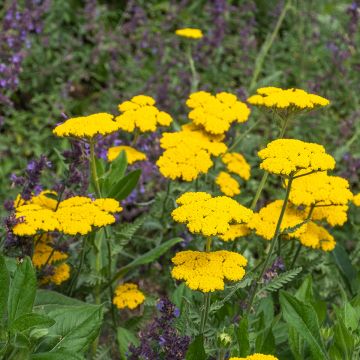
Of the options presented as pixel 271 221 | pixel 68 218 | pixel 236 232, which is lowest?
pixel 236 232

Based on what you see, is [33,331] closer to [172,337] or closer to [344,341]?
[172,337]

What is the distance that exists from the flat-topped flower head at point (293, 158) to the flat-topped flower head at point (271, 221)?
58 cm

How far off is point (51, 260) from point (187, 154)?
0.90 metres

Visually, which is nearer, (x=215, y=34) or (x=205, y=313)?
(x=205, y=313)

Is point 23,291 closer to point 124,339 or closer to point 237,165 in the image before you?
point 124,339

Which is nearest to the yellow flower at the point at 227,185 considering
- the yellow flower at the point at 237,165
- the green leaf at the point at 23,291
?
the yellow flower at the point at 237,165

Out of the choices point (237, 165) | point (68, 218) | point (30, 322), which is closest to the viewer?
point (30, 322)

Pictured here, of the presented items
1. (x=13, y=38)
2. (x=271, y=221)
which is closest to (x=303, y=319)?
(x=271, y=221)

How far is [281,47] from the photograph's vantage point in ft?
25.3

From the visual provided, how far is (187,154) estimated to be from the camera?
3527mm

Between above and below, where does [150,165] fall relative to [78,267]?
below

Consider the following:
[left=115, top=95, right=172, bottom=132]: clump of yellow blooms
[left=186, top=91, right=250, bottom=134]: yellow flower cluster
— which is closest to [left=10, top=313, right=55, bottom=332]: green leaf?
[left=115, top=95, right=172, bottom=132]: clump of yellow blooms

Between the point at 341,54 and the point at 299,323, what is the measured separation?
4185 millimetres

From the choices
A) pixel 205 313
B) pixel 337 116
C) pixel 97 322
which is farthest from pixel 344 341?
pixel 337 116
